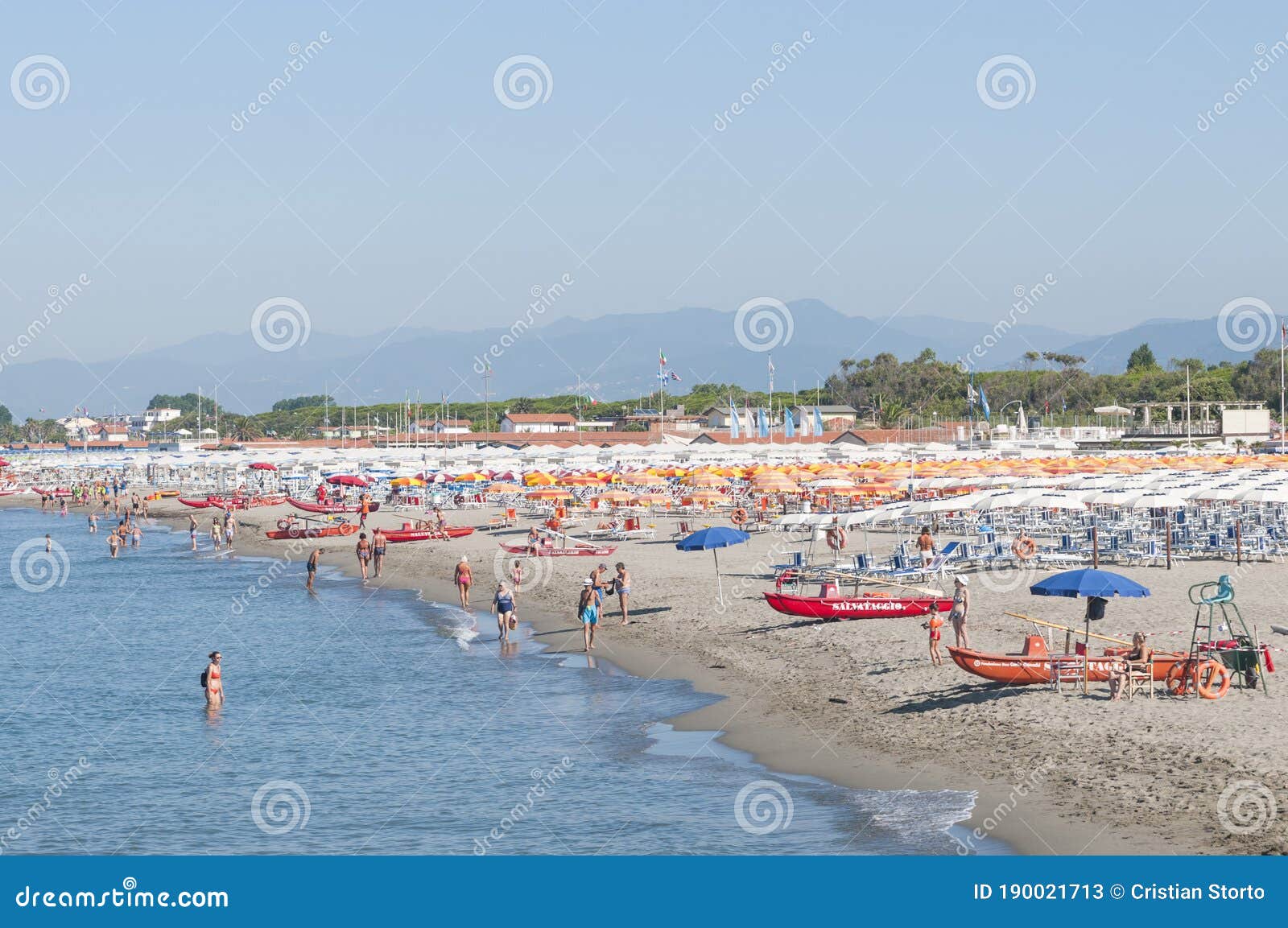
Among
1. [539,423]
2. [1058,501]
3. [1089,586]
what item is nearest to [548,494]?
[1058,501]

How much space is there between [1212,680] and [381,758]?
425 inches

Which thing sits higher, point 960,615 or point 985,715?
point 960,615

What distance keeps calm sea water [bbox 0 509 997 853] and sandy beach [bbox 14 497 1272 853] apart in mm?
695

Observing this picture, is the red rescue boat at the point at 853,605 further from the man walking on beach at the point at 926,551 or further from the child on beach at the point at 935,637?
the child on beach at the point at 935,637

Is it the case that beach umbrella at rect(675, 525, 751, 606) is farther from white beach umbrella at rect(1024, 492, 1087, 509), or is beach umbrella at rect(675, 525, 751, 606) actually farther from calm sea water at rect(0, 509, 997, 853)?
white beach umbrella at rect(1024, 492, 1087, 509)

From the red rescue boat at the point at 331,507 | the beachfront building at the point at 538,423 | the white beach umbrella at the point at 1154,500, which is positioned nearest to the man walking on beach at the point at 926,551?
the white beach umbrella at the point at 1154,500

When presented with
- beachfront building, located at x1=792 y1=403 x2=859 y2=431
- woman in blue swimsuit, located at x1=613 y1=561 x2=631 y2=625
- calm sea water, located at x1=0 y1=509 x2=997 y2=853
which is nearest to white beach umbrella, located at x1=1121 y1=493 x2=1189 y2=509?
woman in blue swimsuit, located at x1=613 y1=561 x2=631 y2=625

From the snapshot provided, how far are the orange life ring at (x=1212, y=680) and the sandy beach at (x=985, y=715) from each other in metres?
0.16

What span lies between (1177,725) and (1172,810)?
247cm

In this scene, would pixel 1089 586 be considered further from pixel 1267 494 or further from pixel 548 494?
pixel 548 494

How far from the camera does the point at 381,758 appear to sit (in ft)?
59.1

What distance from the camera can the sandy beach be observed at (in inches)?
506

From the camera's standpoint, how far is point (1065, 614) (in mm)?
22297

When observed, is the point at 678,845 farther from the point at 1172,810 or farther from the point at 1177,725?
the point at 1177,725
